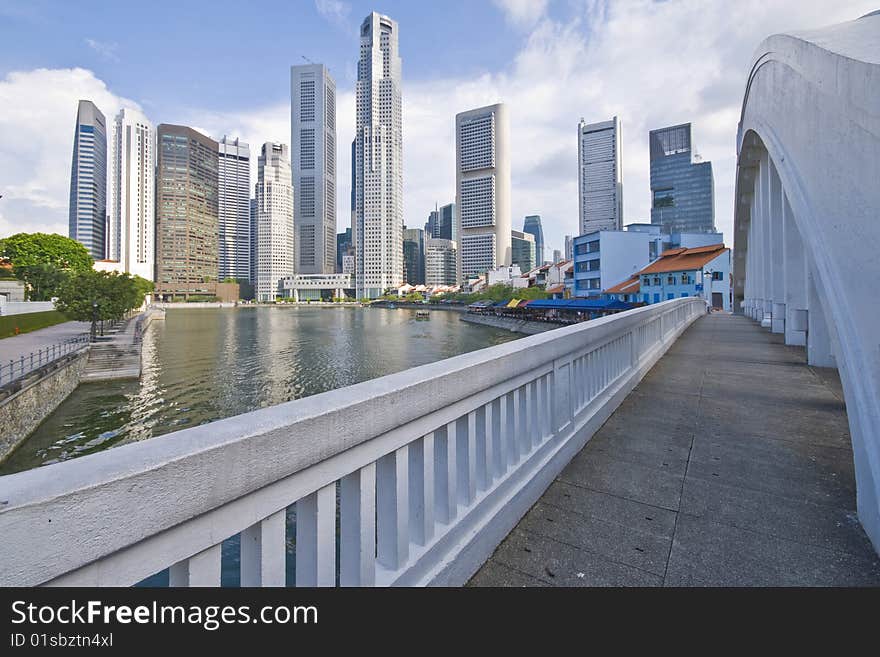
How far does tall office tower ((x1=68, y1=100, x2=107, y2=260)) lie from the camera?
179 metres

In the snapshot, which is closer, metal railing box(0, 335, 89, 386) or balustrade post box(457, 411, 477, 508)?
balustrade post box(457, 411, 477, 508)

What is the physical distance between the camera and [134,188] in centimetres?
15000

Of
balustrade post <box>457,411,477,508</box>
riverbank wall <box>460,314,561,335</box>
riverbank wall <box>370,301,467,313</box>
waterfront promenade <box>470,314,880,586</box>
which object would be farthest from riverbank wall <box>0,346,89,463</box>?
riverbank wall <box>370,301,467,313</box>

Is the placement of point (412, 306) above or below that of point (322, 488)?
above

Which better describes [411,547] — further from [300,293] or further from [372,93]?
[372,93]

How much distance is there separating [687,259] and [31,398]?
194 ft

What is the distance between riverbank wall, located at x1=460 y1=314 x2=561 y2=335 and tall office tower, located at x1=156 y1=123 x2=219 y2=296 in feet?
389

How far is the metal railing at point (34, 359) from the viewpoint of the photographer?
749 inches

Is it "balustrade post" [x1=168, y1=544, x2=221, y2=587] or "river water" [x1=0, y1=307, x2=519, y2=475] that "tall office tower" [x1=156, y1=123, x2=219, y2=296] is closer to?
"river water" [x1=0, y1=307, x2=519, y2=475]

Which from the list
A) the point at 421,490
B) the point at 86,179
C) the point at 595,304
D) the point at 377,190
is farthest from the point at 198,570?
the point at 86,179

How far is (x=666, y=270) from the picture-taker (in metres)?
53.2

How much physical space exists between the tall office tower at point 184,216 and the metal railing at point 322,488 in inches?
7141

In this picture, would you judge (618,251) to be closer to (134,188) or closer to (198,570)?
(198,570)
